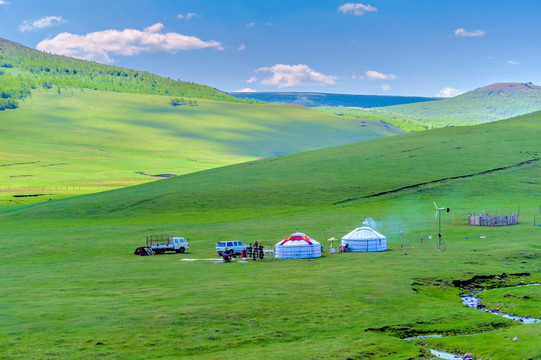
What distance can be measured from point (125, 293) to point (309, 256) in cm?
2310

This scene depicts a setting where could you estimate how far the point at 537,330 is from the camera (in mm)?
31359

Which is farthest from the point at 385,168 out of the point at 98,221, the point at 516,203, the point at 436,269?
the point at 436,269

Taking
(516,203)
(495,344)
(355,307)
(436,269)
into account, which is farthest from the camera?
(516,203)

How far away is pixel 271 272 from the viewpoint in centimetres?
5291

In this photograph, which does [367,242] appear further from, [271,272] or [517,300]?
[517,300]

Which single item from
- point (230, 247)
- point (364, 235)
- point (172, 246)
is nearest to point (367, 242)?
point (364, 235)

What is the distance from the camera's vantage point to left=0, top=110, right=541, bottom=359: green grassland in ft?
105

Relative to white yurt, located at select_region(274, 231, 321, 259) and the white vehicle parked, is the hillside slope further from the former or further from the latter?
white yurt, located at select_region(274, 231, 321, 259)

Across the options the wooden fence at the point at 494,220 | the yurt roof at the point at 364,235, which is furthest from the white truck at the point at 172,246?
the wooden fence at the point at 494,220

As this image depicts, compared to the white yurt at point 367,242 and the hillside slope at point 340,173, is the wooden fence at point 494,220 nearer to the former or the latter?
the white yurt at point 367,242

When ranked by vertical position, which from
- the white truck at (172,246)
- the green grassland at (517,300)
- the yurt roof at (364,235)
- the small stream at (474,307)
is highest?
the yurt roof at (364,235)

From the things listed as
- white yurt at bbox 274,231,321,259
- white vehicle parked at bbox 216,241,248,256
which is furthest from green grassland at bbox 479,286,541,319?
white vehicle parked at bbox 216,241,248,256

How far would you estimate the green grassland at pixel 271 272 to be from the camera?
3212cm

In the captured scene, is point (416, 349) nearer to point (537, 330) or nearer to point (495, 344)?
point (495, 344)
